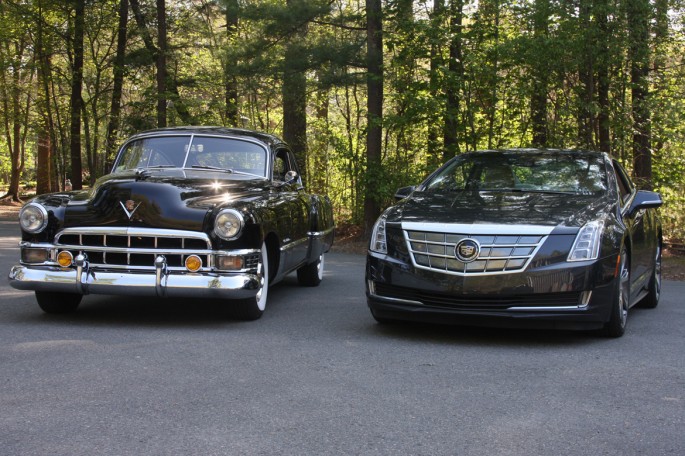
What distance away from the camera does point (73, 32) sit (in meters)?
25.9

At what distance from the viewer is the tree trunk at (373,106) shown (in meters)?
16.1

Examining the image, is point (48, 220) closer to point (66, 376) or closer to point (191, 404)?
point (66, 376)

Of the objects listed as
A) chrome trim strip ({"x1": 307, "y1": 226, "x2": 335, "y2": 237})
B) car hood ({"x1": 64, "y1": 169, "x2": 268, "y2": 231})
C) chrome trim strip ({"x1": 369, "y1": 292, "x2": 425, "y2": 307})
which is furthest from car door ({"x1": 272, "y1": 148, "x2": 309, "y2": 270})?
chrome trim strip ({"x1": 369, "y1": 292, "x2": 425, "y2": 307})

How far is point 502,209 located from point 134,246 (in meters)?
3.03

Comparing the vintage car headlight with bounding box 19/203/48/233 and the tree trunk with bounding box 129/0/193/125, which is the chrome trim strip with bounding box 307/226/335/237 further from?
the tree trunk with bounding box 129/0/193/125

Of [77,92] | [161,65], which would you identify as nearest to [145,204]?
[161,65]

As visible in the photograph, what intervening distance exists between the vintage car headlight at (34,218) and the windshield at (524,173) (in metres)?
3.46

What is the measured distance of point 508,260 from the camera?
5.72 m

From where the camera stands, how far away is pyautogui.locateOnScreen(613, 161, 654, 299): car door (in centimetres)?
682

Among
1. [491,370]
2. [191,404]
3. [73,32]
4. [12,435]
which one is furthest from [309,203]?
[73,32]

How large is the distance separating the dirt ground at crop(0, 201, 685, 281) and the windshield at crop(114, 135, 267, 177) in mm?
6993

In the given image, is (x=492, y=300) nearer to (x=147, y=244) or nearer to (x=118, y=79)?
(x=147, y=244)

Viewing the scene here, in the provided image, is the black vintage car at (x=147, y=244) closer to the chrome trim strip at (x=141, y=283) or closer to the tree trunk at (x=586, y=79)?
the chrome trim strip at (x=141, y=283)

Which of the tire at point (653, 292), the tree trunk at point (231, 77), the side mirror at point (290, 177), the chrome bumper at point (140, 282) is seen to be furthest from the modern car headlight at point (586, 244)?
the tree trunk at point (231, 77)
